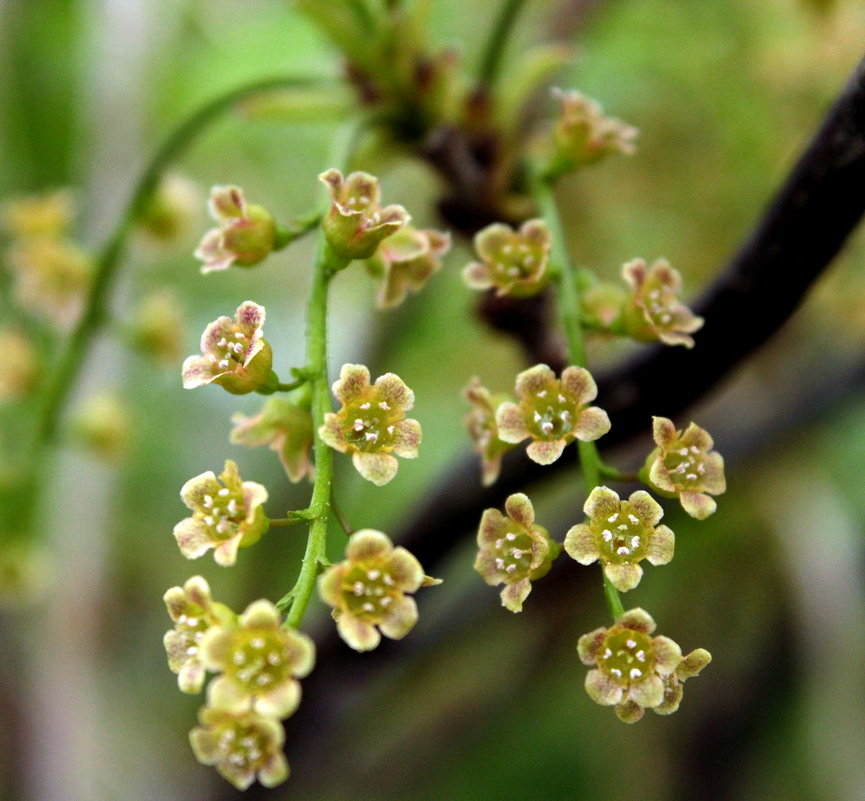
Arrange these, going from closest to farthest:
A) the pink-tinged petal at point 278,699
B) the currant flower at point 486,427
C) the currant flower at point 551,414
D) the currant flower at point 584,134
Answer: the pink-tinged petal at point 278,699, the currant flower at point 551,414, the currant flower at point 486,427, the currant flower at point 584,134

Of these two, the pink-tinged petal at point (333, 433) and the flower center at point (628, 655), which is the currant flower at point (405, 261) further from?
the flower center at point (628, 655)

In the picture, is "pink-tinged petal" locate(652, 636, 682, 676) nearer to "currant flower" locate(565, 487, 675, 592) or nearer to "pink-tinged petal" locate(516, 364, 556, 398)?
"currant flower" locate(565, 487, 675, 592)

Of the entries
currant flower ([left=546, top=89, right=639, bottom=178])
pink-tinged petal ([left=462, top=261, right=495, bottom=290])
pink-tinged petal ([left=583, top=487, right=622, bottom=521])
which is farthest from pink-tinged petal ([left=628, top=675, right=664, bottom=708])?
currant flower ([left=546, top=89, right=639, bottom=178])

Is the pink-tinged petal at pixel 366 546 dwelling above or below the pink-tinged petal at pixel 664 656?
above

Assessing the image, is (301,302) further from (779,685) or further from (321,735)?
(779,685)

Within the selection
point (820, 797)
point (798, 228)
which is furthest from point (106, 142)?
point (820, 797)

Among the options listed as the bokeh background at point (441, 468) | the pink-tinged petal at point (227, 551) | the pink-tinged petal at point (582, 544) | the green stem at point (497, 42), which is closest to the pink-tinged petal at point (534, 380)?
the pink-tinged petal at point (582, 544)

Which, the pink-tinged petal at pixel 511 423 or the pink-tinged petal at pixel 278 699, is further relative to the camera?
the pink-tinged petal at pixel 511 423
